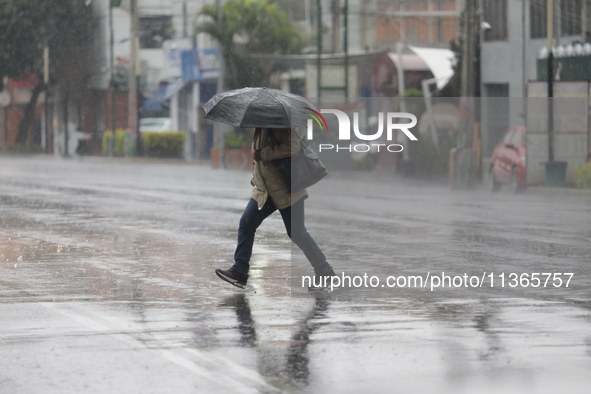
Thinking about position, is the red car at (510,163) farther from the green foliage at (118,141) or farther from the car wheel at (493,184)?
the green foliage at (118,141)

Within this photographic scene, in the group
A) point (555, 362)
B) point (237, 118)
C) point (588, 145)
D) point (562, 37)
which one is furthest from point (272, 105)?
point (562, 37)

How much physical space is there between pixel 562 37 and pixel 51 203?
16.5 m

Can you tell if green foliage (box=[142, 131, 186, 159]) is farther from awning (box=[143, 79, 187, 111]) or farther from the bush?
the bush

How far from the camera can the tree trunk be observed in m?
62.5

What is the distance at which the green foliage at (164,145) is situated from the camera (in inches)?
2018

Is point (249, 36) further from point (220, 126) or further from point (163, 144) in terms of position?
point (163, 144)

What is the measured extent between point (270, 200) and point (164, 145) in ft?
136

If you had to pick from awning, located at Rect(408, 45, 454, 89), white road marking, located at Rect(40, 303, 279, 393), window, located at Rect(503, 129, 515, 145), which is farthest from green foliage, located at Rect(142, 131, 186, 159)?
white road marking, located at Rect(40, 303, 279, 393)

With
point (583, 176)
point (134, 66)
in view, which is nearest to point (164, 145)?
point (134, 66)

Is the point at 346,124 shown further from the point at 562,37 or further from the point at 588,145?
the point at 562,37

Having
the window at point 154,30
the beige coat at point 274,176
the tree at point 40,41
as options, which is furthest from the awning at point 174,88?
the beige coat at point 274,176

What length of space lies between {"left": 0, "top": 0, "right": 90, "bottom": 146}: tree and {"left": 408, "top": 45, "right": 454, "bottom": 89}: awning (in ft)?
82.3

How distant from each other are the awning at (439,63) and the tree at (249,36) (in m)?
6.89

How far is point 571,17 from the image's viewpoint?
106 ft
